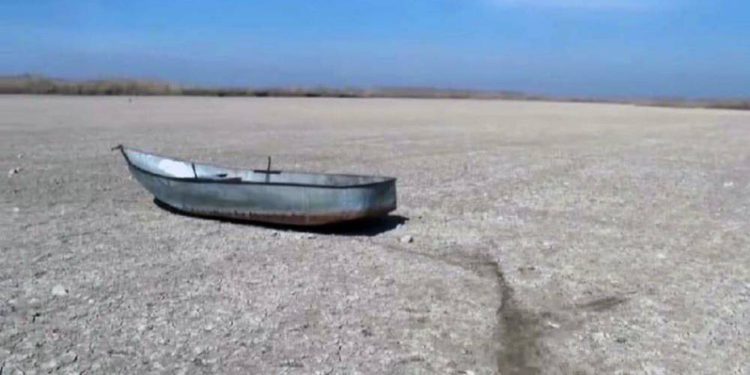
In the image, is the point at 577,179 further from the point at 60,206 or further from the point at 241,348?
the point at 241,348

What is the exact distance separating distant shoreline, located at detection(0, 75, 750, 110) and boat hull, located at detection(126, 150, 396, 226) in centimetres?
6100

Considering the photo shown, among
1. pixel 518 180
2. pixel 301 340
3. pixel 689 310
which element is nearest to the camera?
pixel 301 340

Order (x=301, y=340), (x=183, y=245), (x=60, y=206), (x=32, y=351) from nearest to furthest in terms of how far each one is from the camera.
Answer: (x=32, y=351) < (x=301, y=340) < (x=183, y=245) < (x=60, y=206)

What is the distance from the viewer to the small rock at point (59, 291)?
7.42m

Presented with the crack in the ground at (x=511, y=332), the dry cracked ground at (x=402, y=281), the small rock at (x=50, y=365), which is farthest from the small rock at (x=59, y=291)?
the crack in the ground at (x=511, y=332)

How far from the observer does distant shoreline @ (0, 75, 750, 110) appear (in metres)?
69.4

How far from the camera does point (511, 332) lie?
21.9 ft

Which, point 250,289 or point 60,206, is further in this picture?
point 60,206

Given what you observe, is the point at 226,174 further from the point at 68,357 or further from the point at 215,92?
the point at 215,92

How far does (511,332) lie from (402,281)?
1.75 m

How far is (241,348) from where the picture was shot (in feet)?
20.3

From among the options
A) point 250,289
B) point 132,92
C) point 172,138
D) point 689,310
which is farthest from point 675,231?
point 132,92

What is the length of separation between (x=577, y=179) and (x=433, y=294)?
9.70 meters

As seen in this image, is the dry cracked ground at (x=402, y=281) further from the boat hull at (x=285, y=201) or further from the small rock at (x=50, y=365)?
the boat hull at (x=285, y=201)
